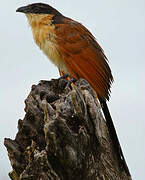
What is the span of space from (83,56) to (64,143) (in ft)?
7.93

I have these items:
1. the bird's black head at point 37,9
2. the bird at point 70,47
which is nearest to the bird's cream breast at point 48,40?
the bird at point 70,47

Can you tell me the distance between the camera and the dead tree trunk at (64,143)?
3010mm

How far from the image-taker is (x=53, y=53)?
17.7 feet

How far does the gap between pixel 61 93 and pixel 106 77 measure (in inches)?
36.5

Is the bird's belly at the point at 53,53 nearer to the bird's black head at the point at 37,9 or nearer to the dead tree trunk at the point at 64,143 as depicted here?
the bird's black head at the point at 37,9

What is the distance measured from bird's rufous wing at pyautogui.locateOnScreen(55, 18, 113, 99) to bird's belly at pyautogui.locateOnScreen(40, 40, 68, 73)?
0.23 ft

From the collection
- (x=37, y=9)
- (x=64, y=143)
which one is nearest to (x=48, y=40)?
(x=37, y=9)

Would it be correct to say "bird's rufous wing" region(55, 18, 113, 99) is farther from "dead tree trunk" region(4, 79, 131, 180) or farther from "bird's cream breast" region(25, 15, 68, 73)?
"dead tree trunk" region(4, 79, 131, 180)

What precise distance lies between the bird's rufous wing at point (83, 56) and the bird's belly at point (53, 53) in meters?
0.07

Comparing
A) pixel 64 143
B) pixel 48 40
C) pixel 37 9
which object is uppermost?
pixel 37 9

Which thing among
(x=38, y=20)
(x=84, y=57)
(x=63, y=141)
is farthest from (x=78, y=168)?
(x=38, y=20)

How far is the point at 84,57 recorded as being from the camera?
5.25 m

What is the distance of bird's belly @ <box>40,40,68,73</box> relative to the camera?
5363 mm

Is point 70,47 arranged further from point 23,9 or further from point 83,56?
point 23,9
